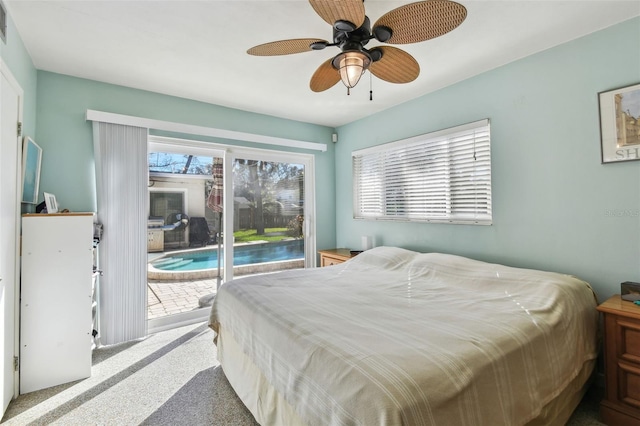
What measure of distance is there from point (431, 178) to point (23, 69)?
3719 millimetres

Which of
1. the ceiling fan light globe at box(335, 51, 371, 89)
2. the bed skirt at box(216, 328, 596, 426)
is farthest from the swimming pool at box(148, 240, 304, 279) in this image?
the ceiling fan light globe at box(335, 51, 371, 89)

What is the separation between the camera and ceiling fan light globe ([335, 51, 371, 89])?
67.7 inches

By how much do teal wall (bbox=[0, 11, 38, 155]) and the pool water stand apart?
1.77m

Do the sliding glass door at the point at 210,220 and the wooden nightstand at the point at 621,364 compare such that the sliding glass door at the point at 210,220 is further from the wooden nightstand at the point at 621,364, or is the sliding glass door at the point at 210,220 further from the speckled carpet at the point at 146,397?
the wooden nightstand at the point at 621,364

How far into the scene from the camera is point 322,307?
182 cm

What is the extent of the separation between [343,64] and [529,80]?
5.88ft

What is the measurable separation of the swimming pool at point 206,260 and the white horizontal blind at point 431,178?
133cm

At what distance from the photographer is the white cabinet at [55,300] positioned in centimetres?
218

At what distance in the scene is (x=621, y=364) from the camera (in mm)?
1729

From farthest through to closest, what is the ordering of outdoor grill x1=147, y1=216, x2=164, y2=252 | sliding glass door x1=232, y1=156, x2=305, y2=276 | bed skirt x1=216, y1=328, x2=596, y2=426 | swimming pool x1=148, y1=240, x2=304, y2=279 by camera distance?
sliding glass door x1=232, y1=156, x2=305, y2=276 < swimming pool x1=148, y1=240, x2=304, y2=279 < outdoor grill x1=147, y1=216, x2=164, y2=252 < bed skirt x1=216, y1=328, x2=596, y2=426

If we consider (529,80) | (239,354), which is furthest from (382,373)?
(529,80)

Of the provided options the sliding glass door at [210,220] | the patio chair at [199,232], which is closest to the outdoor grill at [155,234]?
the sliding glass door at [210,220]

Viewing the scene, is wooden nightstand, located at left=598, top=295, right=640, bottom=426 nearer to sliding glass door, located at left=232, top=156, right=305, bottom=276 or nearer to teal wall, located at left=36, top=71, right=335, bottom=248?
sliding glass door, located at left=232, top=156, right=305, bottom=276

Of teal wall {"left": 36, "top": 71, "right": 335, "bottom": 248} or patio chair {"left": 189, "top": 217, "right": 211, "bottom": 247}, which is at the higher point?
teal wall {"left": 36, "top": 71, "right": 335, "bottom": 248}
